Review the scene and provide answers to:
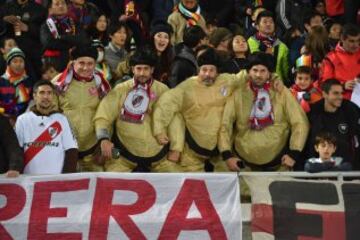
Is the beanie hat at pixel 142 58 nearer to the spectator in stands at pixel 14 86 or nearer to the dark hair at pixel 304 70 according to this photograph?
the spectator in stands at pixel 14 86

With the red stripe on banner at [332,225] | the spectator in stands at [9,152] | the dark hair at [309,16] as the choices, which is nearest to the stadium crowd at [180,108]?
the spectator in stands at [9,152]

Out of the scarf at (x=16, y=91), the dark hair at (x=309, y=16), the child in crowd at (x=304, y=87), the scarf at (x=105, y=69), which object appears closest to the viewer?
the child in crowd at (x=304, y=87)

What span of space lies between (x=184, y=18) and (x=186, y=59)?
2.29m

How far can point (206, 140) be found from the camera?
921 cm

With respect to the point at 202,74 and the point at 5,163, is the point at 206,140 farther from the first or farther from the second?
the point at 5,163

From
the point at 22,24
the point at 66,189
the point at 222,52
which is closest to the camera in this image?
the point at 66,189

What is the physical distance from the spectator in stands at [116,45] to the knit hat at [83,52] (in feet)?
5.41

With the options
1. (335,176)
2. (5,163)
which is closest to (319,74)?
(335,176)

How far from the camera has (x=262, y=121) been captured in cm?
925

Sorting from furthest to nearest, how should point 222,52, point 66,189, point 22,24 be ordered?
point 22,24 → point 222,52 → point 66,189

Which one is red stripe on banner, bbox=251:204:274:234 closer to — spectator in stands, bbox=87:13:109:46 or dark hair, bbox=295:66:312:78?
dark hair, bbox=295:66:312:78

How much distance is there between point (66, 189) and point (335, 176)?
91.4 inches

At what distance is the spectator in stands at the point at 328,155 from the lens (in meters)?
8.56

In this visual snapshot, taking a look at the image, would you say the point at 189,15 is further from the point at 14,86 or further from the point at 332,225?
the point at 332,225
